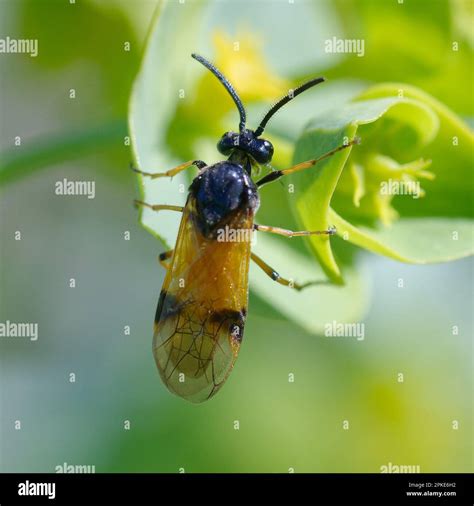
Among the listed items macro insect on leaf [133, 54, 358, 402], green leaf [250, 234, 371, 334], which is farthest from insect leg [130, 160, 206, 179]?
green leaf [250, 234, 371, 334]

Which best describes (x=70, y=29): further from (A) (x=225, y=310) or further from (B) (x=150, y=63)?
(A) (x=225, y=310)

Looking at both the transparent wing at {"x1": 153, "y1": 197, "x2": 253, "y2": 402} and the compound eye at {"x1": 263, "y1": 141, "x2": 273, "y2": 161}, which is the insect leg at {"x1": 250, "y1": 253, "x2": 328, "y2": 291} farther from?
the compound eye at {"x1": 263, "y1": 141, "x2": 273, "y2": 161}

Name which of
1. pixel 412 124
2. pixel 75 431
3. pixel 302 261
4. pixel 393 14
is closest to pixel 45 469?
pixel 75 431

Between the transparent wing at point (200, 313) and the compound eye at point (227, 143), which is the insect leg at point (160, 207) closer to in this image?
the transparent wing at point (200, 313)

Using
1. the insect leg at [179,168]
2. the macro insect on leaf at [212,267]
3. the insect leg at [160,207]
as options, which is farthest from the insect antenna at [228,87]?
the insect leg at [160,207]

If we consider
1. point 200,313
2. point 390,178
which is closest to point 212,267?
point 200,313

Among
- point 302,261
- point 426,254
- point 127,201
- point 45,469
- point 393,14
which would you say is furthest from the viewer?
point 127,201
